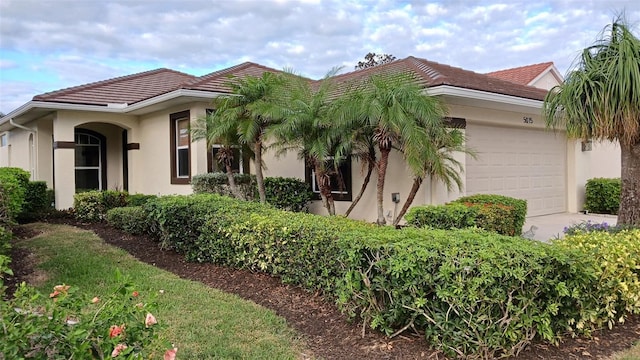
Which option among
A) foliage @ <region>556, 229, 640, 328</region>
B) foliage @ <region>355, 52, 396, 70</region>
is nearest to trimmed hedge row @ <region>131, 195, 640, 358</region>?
foliage @ <region>556, 229, 640, 328</region>

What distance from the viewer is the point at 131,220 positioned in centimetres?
936

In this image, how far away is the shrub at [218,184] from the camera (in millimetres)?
10867

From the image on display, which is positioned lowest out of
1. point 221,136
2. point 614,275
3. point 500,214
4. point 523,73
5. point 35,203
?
point 614,275

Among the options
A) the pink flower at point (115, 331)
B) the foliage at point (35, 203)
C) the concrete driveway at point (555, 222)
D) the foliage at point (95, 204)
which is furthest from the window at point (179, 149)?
the pink flower at point (115, 331)

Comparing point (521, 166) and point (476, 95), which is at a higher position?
point (476, 95)

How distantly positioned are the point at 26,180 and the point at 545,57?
23902mm

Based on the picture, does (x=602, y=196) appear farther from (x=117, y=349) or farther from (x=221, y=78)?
(x=117, y=349)

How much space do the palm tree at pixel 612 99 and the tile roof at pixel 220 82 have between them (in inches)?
105

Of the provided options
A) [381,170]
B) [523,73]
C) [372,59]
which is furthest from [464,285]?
[372,59]

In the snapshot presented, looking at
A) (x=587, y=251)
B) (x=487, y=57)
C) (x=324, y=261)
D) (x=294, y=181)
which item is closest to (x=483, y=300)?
(x=587, y=251)

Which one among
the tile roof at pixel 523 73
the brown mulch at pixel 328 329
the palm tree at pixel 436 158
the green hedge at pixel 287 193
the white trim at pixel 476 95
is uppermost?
the tile roof at pixel 523 73

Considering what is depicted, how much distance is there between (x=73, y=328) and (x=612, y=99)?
6965 mm

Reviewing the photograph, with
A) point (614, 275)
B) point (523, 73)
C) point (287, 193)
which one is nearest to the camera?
point (614, 275)

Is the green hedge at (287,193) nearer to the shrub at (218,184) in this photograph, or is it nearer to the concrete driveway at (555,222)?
the shrub at (218,184)
